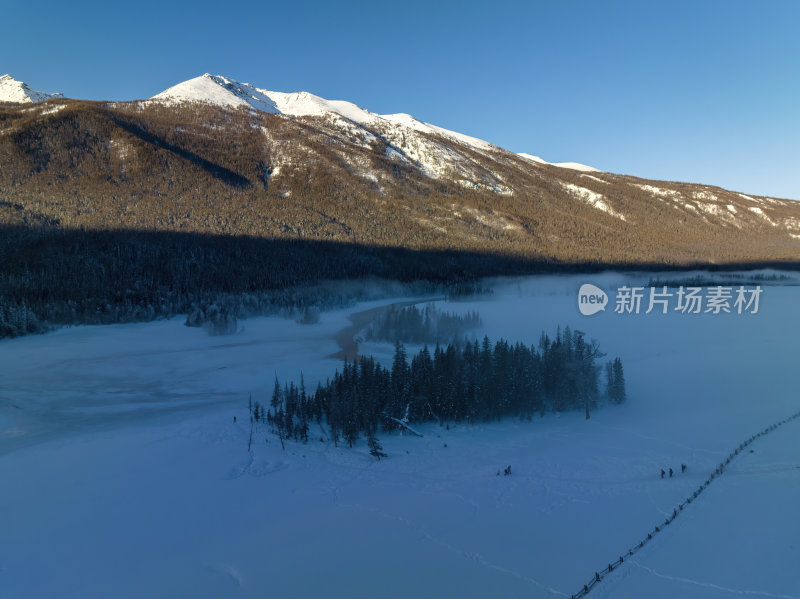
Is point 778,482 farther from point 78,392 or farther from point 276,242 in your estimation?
point 276,242

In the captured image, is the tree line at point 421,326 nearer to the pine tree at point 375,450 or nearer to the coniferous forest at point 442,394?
the coniferous forest at point 442,394

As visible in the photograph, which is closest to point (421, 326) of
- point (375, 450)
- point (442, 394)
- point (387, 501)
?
point (442, 394)

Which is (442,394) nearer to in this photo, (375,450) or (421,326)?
(375,450)

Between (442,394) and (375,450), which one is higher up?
(442,394)

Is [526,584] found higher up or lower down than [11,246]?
lower down

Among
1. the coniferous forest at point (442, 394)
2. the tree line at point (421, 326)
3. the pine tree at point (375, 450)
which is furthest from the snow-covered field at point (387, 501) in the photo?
the tree line at point (421, 326)

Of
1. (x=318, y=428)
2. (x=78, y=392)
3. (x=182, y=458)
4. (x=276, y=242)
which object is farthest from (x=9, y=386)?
(x=276, y=242)
